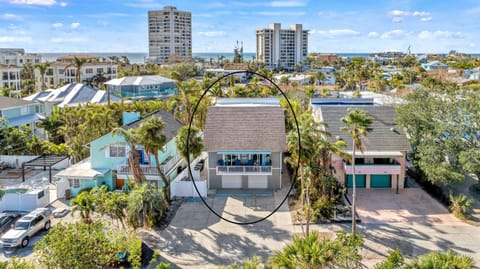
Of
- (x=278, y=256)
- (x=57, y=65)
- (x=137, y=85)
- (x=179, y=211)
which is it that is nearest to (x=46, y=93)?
(x=137, y=85)

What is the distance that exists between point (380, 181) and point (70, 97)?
4380cm

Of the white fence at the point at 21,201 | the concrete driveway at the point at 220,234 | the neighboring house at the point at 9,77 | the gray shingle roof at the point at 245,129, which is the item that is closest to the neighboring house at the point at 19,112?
the white fence at the point at 21,201

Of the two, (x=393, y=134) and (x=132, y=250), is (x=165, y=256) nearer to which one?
(x=132, y=250)

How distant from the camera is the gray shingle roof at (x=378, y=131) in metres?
30.6

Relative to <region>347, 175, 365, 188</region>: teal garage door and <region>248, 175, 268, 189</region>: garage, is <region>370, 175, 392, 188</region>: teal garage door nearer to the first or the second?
<region>347, 175, 365, 188</region>: teal garage door

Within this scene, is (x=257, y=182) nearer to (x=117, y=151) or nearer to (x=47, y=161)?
(x=117, y=151)

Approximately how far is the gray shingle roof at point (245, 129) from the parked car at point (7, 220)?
1329cm

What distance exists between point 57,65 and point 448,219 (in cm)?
8158

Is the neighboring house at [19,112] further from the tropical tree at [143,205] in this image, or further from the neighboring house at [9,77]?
the neighboring house at [9,77]

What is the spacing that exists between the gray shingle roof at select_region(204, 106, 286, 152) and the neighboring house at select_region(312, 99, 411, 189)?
4.24m

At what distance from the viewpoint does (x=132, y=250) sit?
61.0 ft

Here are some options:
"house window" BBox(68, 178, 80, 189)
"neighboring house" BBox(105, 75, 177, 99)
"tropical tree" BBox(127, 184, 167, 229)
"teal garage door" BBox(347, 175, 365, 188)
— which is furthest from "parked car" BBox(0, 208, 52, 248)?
"neighboring house" BBox(105, 75, 177, 99)

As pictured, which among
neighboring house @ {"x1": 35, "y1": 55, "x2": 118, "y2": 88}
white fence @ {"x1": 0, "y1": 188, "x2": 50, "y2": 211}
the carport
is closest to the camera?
white fence @ {"x1": 0, "y1": 188, "x2": 50, "y2": 211}

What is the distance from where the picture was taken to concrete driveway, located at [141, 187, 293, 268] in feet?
68.1
